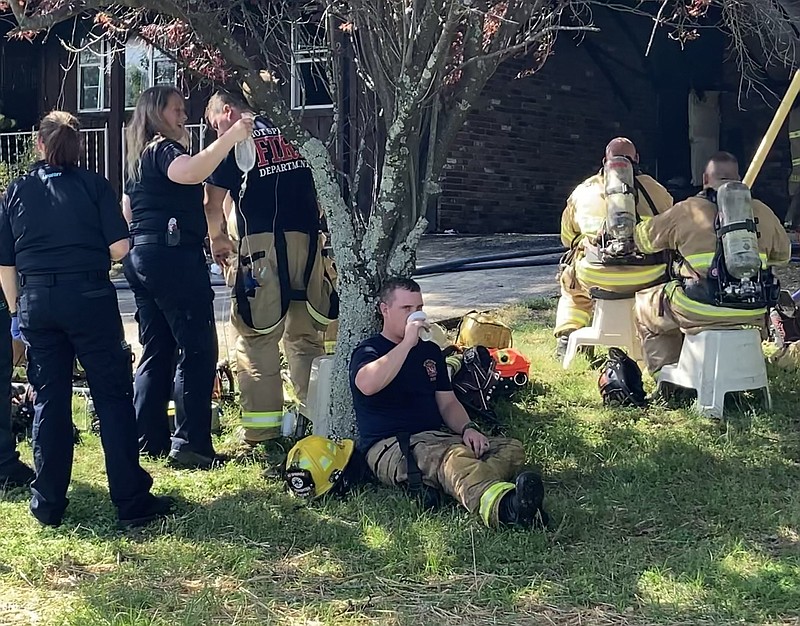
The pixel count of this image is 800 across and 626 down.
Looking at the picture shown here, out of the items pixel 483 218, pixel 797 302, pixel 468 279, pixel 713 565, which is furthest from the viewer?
pixel 483 218

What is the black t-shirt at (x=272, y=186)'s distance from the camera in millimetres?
5027

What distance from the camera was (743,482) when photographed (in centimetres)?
445

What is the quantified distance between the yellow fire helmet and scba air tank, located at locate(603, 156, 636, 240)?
260 cm

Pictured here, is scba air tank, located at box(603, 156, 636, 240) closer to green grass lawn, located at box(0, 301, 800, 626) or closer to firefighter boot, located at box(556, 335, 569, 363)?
Answer: firefighter boot, located at box(556, 335, 569, 363)

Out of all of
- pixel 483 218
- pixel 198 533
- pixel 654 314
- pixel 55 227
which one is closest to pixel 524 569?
pixel 198 533

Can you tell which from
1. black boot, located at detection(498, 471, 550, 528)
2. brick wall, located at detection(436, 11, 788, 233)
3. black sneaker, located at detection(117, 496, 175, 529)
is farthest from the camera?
brick wall, located at detection(436, 11, 788, 233)

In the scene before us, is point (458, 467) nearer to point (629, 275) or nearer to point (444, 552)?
point (444, 552)

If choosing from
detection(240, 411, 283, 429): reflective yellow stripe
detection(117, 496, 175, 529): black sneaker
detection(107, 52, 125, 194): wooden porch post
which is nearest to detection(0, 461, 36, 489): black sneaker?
detection(117, 496, 175, 529): black sneaker

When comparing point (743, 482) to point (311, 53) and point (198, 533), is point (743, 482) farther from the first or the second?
point (311, 53)

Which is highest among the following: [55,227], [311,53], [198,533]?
[311,53]

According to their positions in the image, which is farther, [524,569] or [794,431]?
[794,431]

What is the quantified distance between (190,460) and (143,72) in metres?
12.3

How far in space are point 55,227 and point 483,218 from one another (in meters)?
11.1

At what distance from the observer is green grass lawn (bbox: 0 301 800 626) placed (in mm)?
3262
